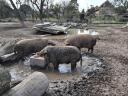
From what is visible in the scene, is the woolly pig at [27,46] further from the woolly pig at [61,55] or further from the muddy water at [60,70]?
the woolly pig at [61,55]

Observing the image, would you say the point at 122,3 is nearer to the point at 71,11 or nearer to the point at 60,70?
the point at 71,11

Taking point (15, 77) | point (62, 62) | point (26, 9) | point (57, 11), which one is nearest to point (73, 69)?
point (62, 62)

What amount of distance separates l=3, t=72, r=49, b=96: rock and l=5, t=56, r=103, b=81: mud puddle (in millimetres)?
1859

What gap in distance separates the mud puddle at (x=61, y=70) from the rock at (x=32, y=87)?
186 cm

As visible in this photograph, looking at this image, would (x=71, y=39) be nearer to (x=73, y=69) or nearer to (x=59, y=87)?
(x=73, y=69)

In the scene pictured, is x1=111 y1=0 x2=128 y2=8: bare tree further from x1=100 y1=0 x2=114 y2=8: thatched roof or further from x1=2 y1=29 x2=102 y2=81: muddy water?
x1=2 y1=29 x2=102 y2=81: muddy water

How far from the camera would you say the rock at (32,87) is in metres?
5.75

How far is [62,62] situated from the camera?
902cm

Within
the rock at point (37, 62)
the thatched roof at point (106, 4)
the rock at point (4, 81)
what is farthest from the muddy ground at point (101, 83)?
the thatched roof at point (106, 4)

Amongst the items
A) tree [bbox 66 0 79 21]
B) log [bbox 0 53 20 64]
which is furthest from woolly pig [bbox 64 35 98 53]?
tree [bbox 66 0 79 21]

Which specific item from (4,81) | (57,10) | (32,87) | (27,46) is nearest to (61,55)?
(27,46)

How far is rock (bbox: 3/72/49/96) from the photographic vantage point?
5.75 meters

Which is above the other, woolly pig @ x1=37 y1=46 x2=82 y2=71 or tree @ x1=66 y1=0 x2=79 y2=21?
woolly pig @ x1=37 y1=46 x2=82 y2=71

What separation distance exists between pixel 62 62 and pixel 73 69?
463 millimetres
